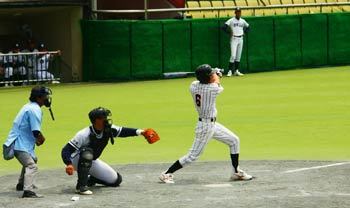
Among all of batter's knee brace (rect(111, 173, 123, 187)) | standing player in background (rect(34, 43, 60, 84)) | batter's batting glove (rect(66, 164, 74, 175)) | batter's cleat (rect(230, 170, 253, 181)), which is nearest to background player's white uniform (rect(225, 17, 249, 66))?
standing player in background (rect(34, 43, 60, 84))

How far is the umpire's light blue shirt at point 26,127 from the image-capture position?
37.8 feet

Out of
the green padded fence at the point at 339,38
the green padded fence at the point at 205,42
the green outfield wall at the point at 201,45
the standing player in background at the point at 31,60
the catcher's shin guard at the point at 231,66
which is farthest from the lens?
the green padded fence at the point at 339,38

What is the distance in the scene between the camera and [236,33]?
28.5 meters

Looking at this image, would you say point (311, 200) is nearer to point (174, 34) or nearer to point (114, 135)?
point (114, 135)

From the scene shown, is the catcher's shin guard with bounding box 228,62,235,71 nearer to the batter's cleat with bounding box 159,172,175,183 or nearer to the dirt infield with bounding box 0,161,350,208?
the dirt infield with bounding box 0,161,350,208

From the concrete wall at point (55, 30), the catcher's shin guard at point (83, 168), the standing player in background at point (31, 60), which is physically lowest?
the catcher's shin guard at point (83, 168)

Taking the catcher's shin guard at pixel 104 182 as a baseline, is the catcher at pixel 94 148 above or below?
above

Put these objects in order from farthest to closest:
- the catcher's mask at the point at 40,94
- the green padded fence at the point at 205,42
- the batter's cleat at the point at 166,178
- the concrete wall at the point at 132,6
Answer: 1. the concrete wall at the point at 132,6
2. the green padded fence at the point at 205,42
3. the batter's cleat at the point at 166,178
4. the catcher's mask at the point at 40,94

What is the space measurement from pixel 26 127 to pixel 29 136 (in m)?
0.14

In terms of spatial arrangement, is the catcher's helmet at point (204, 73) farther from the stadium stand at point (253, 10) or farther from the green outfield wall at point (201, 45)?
the stadium stand at point (253, 10)

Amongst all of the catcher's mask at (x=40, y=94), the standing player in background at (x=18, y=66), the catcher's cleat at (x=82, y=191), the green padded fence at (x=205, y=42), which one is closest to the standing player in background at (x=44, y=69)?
the standing player in background at (x=18, y=66)

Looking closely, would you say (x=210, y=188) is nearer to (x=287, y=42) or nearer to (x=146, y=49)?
(x=146, y=49)

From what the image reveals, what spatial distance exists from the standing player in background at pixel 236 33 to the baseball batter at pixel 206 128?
16157 mm

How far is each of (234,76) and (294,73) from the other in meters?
1.97
